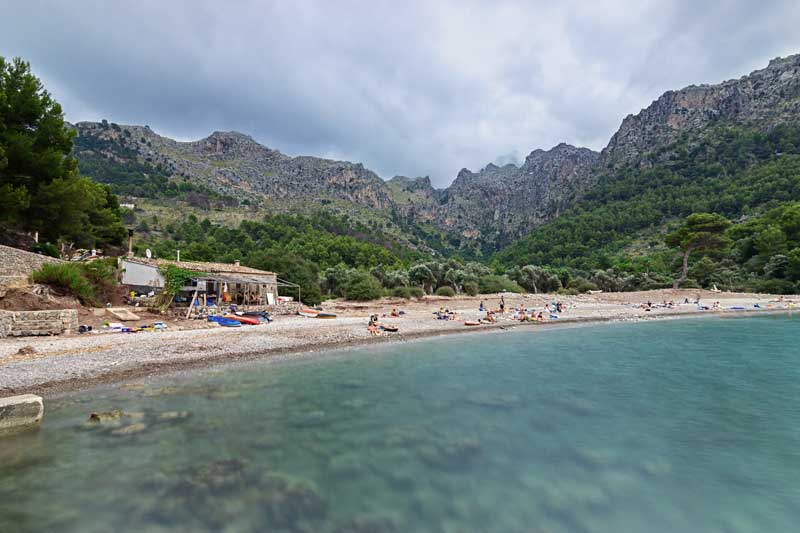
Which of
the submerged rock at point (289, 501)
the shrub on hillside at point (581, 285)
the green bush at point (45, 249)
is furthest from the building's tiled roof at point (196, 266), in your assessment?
the shrub on hillside at point (581, 285)

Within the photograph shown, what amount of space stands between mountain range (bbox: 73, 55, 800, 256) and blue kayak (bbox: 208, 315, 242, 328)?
283ft

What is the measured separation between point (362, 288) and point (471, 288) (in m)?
14.1

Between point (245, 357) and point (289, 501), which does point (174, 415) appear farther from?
point (245, 357)

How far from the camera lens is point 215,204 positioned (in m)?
93.6

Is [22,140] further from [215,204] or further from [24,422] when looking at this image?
[215,204]

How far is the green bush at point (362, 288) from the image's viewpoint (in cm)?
3391

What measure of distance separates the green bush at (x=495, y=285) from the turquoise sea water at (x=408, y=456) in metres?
31.3

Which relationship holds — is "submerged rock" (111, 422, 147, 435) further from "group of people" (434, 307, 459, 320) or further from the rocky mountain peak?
the rocky mountain peak

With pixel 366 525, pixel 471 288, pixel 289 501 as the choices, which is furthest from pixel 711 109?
pixel 289 501

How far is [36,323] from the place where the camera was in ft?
41.9

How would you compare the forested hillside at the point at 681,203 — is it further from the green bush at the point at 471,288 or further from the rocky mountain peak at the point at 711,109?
the green bush at the point at 471,288

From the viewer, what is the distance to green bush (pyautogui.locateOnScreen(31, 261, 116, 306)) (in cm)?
1608

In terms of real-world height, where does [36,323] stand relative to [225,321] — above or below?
above

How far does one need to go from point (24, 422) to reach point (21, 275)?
44.5 feet
